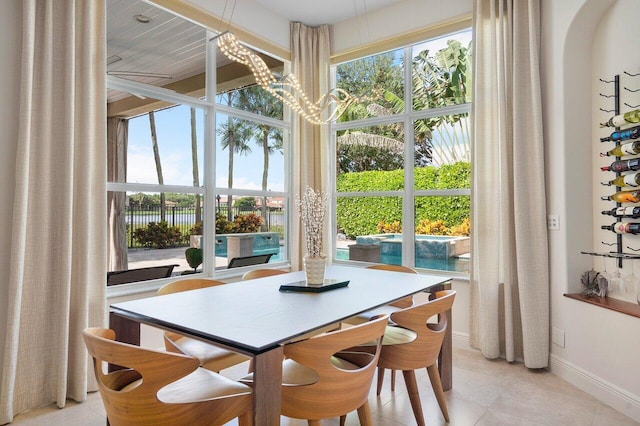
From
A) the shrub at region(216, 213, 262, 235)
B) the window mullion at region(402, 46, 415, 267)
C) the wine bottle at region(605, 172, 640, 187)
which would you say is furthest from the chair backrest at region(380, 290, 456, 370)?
the shrub at region(216, 213, 262, 235)

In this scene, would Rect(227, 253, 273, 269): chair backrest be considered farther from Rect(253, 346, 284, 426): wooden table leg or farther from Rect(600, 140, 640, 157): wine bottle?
Rect(600, 140, 640, 157): wine bottle

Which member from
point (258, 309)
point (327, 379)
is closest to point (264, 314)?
point (258, 309)

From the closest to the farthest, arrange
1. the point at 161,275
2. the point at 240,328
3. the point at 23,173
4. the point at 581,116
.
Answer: the point at 240,328 → the point at 23,173 → the point at 581,116 → the point at 161,275

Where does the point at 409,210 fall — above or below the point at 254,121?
below

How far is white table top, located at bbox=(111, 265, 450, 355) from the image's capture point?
58.5 inches

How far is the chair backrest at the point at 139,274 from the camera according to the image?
10.1 feet

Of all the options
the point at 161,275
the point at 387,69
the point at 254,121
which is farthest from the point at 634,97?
the point at 161,275

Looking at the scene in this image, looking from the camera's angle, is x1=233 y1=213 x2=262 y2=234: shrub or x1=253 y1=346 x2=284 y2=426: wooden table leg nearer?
x1=253 y1=346 x2=284 y2=426: wooden table leg

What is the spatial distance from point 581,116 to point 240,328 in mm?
2923

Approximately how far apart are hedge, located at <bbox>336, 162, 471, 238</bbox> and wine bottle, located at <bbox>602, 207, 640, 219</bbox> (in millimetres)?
1161

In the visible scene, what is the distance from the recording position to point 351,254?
4574 millimetres

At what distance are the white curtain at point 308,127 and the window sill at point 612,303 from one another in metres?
2.50

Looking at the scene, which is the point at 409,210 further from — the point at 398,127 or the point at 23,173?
the point at 23,173

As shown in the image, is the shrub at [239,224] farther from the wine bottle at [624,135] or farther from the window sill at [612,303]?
the wine bottle at [624,135]
